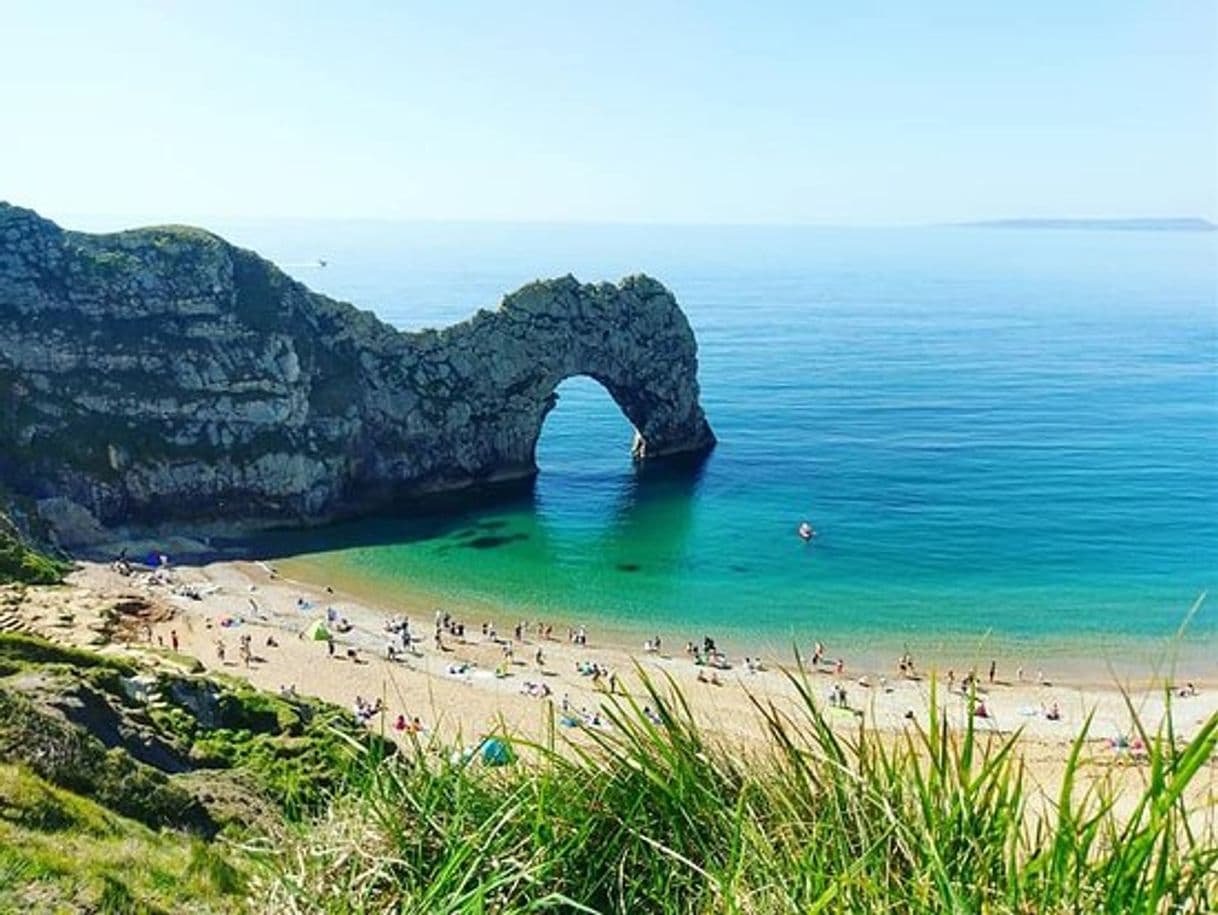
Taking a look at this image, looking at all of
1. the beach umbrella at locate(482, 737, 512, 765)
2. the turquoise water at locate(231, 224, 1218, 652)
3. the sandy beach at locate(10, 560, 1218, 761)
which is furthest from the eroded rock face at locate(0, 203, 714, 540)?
the beach umbrella at locate(482, 737, 512, 765)

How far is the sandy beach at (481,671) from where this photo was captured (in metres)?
30.8

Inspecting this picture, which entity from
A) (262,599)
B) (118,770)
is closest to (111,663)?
(118,770)

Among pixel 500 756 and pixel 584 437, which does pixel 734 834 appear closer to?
pixel 500 756

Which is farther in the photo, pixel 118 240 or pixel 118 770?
pixel 118 240

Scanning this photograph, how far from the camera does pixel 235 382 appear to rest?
50625 mm

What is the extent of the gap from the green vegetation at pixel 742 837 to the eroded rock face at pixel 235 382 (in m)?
45.9

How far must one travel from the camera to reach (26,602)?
32000 millimetres

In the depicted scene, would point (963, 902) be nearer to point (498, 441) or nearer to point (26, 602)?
point (26, 602)

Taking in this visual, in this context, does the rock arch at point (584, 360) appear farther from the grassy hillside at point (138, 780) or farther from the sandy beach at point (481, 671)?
the grassy hillside at point (138, 780)

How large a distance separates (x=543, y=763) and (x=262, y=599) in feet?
122

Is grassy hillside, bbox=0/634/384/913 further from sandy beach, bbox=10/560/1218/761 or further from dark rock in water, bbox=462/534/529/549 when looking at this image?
dark rock in water, bbox=462/534/529/549

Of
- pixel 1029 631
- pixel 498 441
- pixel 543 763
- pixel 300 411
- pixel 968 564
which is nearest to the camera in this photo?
pixel 543 763

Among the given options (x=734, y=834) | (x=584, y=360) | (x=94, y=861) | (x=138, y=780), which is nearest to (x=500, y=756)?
(x=734, y=834)

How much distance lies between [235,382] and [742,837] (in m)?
50.4
